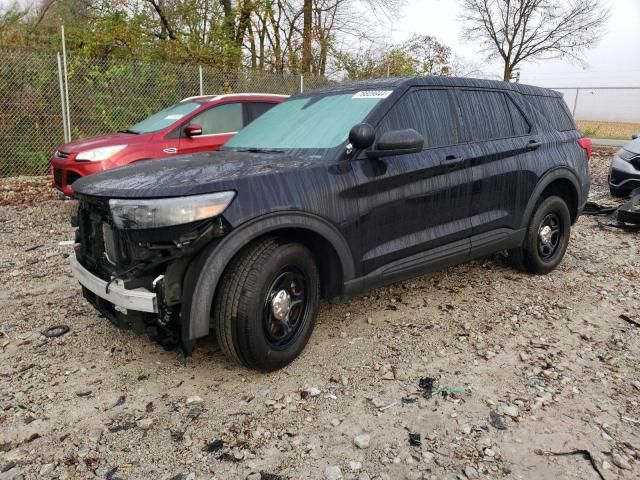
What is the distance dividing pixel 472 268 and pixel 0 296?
422cm

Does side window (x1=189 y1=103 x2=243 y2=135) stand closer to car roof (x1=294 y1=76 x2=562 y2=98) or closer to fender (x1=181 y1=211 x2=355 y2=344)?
car roof (x1=294 y1=76 x2=562 y2=98)

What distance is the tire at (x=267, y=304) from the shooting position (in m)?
2.63

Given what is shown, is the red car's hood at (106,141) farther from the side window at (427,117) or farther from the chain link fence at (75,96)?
the side window at (427,117)

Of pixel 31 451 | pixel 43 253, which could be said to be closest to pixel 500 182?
pixel 31 451

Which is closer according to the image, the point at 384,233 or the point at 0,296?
the point at 384,233

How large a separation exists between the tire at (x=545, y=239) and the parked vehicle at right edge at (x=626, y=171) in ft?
12.0

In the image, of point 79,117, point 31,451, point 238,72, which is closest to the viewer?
point 31,451

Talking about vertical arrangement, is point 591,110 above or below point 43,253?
above

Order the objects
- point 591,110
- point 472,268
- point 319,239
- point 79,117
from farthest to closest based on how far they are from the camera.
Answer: point 591,110, point 79,117, point 472,268, point 319,239

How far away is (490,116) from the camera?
13.4 feet

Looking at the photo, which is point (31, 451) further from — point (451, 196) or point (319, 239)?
point (451, 196)

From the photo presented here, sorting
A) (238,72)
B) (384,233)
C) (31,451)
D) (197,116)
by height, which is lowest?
(31,451)

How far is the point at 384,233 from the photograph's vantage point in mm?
3246

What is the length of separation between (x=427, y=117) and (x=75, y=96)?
8791 mm
